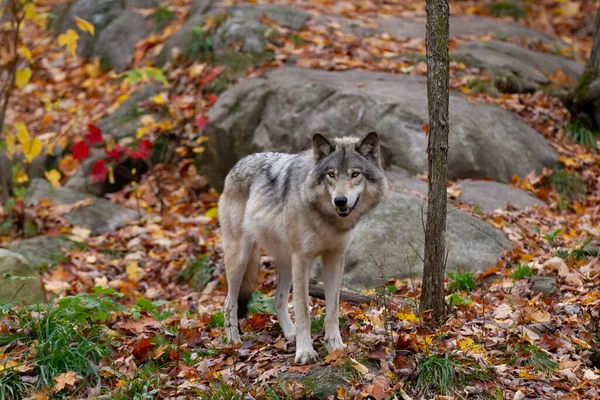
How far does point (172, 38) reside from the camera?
1427 cm

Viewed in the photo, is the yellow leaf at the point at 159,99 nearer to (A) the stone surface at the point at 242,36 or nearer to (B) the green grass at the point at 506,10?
(A) the stone surface at the point at 242,36

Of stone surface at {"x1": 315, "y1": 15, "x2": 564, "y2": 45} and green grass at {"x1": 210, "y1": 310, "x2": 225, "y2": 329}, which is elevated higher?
stone surface at {"x1": 315, "y1": 15, "x2": 564, "y2": 45}

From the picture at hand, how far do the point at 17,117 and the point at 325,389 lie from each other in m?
12.2

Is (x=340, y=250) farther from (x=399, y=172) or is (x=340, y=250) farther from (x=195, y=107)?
(x=195, y=107)

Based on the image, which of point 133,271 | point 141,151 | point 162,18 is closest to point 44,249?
point 133,271

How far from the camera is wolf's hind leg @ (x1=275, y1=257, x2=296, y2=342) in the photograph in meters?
6.16

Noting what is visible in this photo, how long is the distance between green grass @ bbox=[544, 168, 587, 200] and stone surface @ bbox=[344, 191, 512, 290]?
251 cm

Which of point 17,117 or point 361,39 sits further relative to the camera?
point 17,117

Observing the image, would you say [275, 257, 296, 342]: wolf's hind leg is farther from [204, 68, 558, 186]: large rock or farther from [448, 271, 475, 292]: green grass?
[204, 68, 558, 186]: large rock

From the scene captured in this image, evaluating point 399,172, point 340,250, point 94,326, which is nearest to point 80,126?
point 399,172

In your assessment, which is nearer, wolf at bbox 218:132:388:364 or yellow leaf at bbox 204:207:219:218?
wolf at bbox 218:132:388:364

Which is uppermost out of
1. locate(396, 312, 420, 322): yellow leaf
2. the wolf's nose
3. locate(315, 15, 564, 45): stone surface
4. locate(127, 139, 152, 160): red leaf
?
the wolf's nose

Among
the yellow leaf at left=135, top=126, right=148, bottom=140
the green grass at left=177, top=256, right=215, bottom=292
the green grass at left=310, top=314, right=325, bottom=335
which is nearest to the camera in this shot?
the green grass at left=310, top=314, right=325, bottom=335

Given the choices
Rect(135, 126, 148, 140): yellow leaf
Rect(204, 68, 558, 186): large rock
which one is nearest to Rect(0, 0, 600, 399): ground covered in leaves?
Rect(135, 126, 148, 140): yellow leaf
